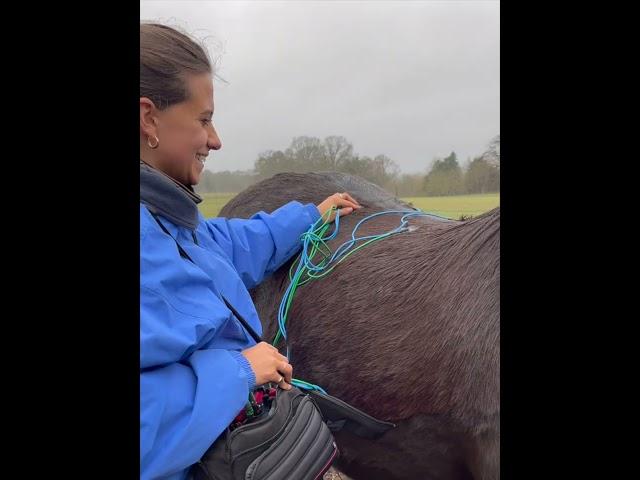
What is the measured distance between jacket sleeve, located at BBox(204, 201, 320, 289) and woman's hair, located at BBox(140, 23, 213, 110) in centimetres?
60

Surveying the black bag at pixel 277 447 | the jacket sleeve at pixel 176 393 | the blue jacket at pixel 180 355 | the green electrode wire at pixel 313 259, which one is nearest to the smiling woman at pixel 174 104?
the blue jacket at pixel 180 355

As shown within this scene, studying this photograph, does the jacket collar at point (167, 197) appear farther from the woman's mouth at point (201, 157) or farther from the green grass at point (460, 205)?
the green grass at point (460, 205)

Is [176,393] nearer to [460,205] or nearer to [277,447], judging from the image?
[277,447]

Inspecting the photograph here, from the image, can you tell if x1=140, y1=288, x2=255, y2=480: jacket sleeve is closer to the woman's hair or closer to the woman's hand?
the woman's hair

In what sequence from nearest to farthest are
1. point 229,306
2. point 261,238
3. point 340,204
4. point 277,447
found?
point 277,447, point 229,306, point 261,238, point 340,204

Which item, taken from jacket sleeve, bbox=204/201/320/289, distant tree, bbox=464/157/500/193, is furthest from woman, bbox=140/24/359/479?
distant tree, bbox=464/157/500/193

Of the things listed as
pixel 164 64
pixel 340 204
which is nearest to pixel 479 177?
pixel 340 204

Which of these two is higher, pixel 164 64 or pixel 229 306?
pixel 164 64

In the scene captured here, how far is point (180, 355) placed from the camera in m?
1.13

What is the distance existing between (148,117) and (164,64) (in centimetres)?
14
